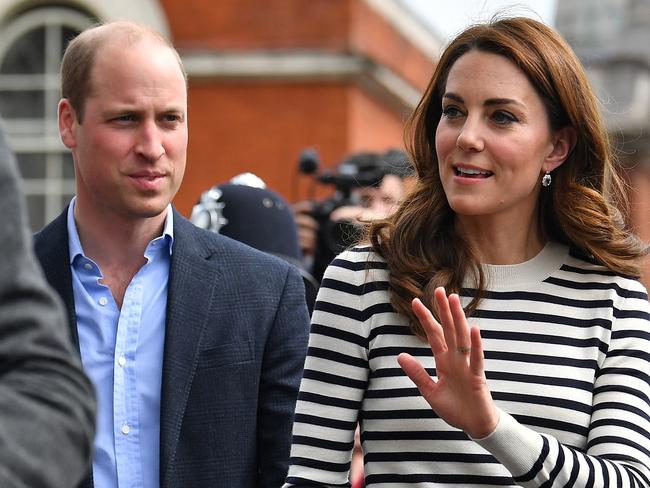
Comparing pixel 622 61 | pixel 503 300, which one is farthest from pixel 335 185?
pixel 622 61

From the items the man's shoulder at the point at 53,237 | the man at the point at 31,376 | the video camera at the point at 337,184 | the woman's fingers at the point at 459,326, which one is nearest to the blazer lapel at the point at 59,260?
the man's shoulder at the point at 53,237

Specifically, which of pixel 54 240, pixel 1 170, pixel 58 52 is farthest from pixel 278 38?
pixel 1 170

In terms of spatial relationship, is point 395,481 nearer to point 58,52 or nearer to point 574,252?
point 574,252

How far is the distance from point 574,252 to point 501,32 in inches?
19.1

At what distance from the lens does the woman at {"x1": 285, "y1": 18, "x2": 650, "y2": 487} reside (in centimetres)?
256

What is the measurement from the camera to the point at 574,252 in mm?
2855

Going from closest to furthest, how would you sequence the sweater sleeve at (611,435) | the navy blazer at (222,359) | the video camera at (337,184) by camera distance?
the sweater sleeve at (611,435) < the navy blazer at (222,359) < the video camera at (337,184)

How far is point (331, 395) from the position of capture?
2635mm

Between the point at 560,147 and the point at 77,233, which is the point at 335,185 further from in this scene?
the point at 560,147

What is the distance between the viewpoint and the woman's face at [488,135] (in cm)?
266

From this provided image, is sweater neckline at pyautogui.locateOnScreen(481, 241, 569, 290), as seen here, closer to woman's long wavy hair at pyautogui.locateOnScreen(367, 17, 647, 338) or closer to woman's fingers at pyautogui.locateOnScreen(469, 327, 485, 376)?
woman's long wavy hair at pyautogui.locateOnScreen(367, 17, 647, 338)

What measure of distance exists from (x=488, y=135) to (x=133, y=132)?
0.79 meters

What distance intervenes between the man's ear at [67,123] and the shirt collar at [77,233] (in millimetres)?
134

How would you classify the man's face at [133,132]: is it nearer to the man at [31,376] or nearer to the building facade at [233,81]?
the man at [31,376]
